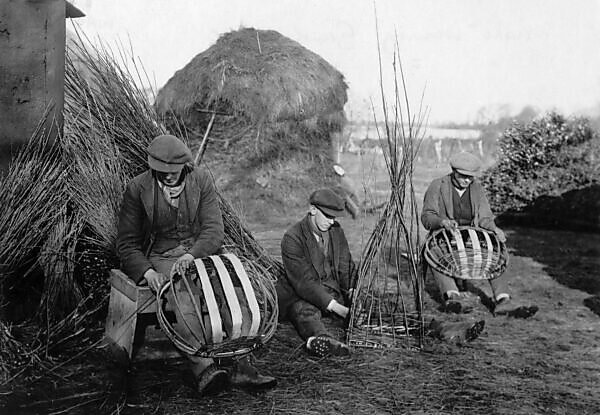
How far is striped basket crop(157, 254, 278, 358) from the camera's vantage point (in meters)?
3.29

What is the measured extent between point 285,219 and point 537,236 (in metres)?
3.99

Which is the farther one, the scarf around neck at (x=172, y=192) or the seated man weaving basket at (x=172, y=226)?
the scarf around neck at (x=172, y=192)

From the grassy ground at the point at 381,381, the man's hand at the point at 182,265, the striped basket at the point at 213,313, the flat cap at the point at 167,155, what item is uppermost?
the flat cap at the point at 167,155

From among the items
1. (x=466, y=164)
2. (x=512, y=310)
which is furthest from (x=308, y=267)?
(x=512, y=310)

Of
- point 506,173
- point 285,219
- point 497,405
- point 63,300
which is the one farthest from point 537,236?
point 63,300

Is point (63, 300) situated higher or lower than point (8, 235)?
lower

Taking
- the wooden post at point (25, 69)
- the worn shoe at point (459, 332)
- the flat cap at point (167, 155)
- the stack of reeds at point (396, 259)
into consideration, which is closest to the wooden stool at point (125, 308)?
the flat cap at point (167, 155)

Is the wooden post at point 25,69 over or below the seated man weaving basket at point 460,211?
over

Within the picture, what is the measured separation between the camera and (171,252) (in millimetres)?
4004

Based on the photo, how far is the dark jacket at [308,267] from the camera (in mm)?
4418

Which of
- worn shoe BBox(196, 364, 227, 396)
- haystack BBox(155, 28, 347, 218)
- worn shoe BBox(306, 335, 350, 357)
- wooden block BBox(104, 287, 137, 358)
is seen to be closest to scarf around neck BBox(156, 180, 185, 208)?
wooden block BBox(104, 287, 137, 358)

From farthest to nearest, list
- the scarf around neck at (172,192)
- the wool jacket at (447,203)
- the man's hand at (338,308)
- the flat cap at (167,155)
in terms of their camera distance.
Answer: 1. the wool jacket at (447,203)
2. the man's hand at (338,308)
3. the scarf around neck at (172,192)
4. the flat cap at (167,155)

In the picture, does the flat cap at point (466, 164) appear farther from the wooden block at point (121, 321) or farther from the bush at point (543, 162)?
the bush at point (543, 162)

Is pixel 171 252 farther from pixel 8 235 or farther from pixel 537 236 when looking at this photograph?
pixel 537 236
